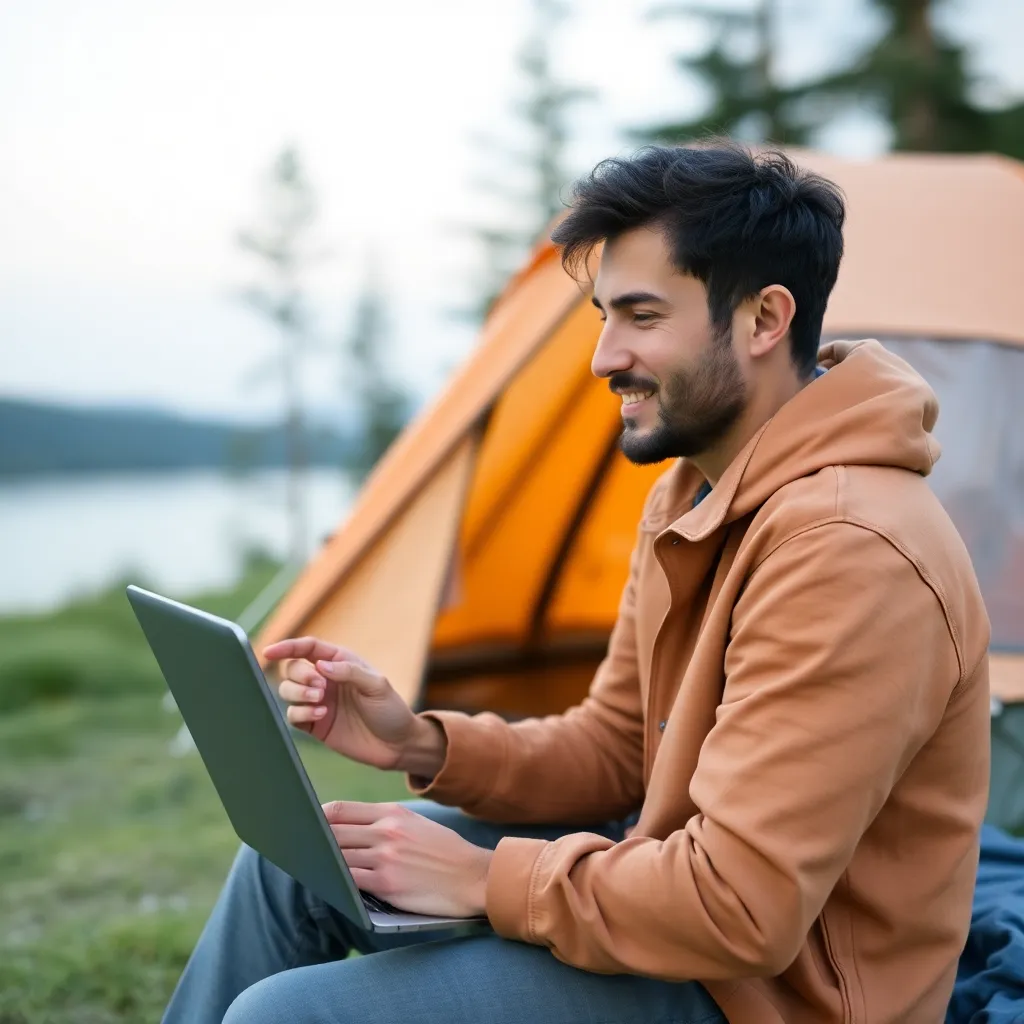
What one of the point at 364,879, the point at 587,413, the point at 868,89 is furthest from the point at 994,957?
the point at 868,89

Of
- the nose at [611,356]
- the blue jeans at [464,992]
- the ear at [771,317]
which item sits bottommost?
the blue jeans at [464,992]

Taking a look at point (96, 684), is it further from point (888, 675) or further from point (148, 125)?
point (148, 125)

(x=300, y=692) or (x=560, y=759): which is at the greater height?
(x=300, y=692)

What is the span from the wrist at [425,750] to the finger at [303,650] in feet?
0.53

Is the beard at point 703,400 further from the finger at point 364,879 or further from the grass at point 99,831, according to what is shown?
the grass at point 99,831

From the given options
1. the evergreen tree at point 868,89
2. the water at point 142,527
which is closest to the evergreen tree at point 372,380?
the water at point 142,527

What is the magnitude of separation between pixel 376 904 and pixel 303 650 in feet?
1.12

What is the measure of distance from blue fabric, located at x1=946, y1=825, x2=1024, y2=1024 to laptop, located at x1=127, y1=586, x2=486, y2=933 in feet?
2.11

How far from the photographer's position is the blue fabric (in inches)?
53.7

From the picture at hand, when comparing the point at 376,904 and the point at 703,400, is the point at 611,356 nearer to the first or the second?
the point at 703,400

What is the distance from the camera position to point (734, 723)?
1073mm

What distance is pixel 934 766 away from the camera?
1.17 meters

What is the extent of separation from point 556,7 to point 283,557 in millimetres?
5711

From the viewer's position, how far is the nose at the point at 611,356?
1314mm
